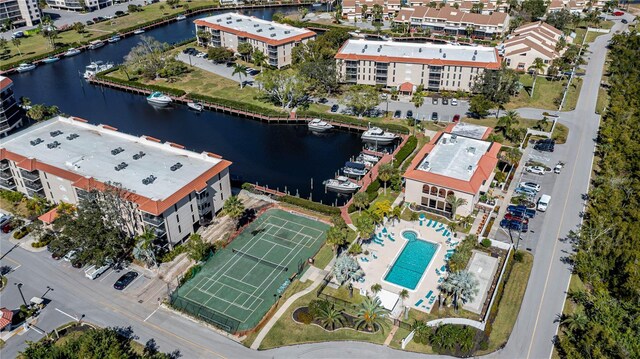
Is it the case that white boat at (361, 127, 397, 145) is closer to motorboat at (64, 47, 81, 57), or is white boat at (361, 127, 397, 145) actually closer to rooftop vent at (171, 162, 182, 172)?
rooftop vent at (171, 162, 182, 172)

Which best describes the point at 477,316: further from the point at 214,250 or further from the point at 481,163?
the point at 214,250

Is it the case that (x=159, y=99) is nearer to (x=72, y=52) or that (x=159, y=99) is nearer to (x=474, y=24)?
(x=72, y=52)

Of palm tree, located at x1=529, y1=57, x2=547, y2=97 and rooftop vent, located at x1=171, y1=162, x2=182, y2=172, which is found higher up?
rooftop vent, located at x1=171, y1=162, x2=182, y2=172

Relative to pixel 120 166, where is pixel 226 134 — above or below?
below

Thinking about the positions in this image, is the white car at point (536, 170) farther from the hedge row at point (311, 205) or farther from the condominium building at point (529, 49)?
the condominium building at point (529, 49)

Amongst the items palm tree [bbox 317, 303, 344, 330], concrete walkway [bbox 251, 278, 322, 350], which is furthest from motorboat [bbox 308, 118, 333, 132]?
palm tree [bbox 317, 303, 344, 330]

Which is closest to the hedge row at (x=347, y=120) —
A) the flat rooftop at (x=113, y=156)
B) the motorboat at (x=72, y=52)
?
the flat rooftop at (x=113, y=156)

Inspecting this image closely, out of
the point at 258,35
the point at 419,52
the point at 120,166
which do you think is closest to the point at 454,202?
the point at 120,166
